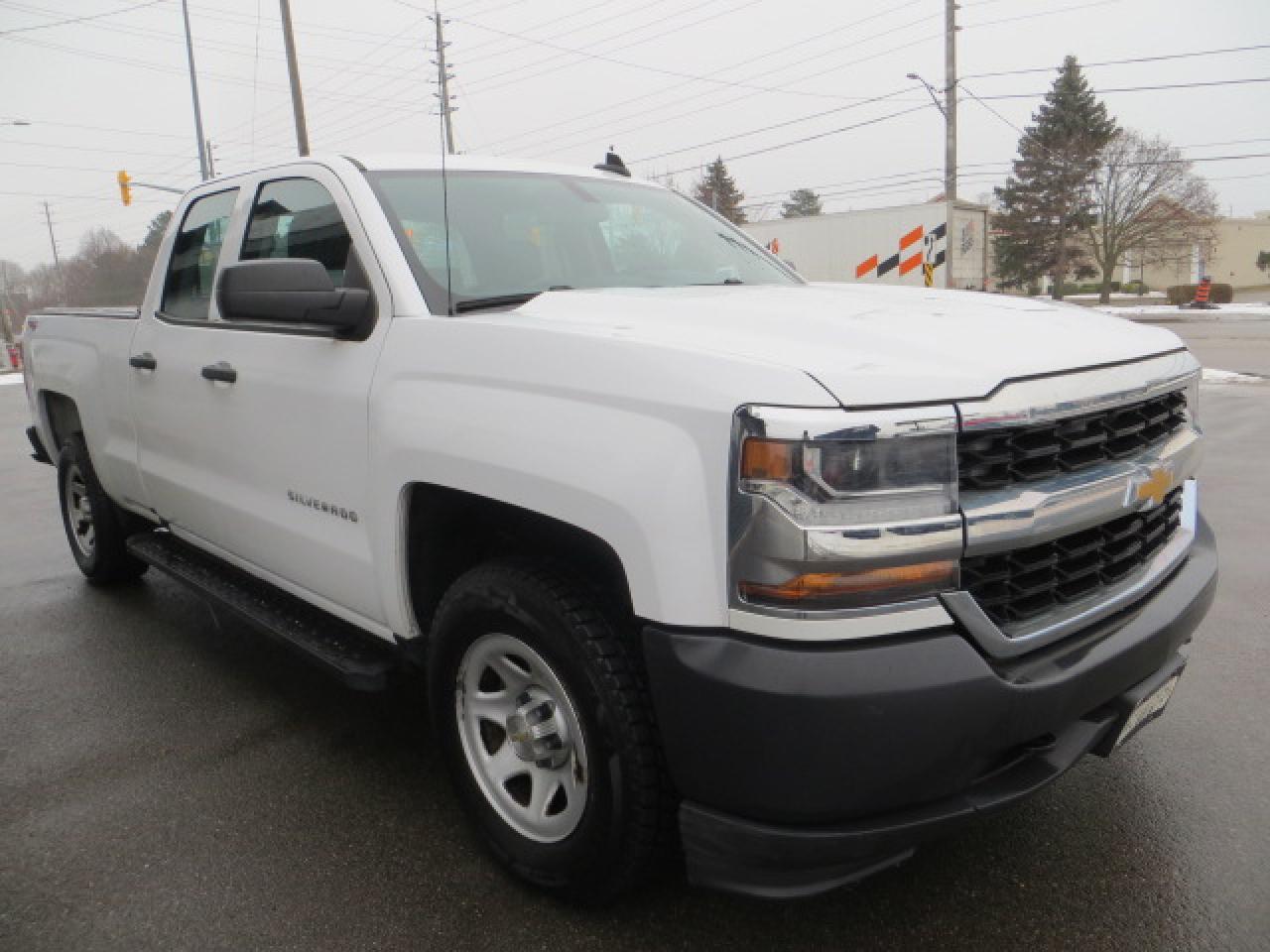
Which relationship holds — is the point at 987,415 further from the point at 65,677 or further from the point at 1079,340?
the point at 65,677

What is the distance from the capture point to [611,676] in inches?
77.3

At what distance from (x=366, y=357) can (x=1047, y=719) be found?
187 cm

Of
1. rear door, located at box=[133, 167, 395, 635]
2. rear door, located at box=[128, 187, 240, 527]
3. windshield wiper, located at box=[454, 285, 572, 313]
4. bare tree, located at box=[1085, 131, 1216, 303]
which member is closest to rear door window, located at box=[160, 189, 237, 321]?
rear door, located at box=[128, 187, 240, 527]

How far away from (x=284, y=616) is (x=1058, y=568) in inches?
94.4

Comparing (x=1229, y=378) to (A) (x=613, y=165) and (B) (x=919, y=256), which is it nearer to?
(B) (x=919, y=256)

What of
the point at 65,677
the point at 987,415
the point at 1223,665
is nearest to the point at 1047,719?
the point at 987,415

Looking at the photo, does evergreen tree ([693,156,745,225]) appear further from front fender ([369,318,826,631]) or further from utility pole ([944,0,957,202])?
front fender ([369,318,826,631])

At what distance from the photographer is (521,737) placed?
7.39 feet

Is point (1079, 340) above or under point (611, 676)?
above

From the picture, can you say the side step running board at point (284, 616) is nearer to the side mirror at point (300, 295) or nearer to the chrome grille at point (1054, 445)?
the side mirror at point (300, 295)

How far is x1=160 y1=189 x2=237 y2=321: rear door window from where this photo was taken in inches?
141

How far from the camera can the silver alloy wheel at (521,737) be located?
219cm

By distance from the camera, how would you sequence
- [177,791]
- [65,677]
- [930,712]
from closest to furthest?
1. [930,712]
2. [177,791]
3. [65,677]

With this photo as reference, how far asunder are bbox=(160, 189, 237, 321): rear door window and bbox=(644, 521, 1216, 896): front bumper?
8.66 ft
